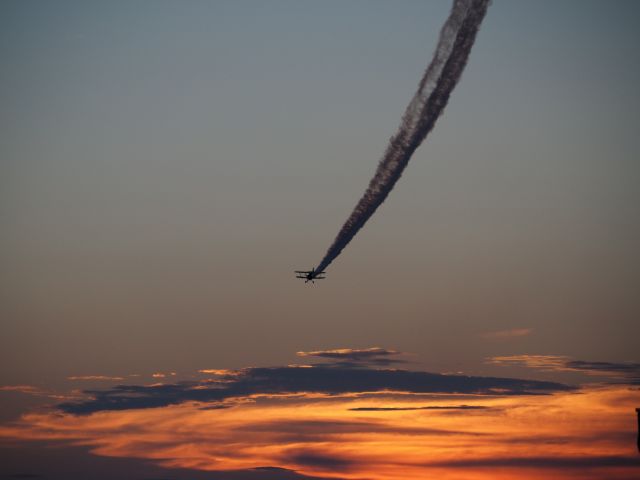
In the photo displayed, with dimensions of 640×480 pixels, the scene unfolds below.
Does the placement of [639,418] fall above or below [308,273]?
below

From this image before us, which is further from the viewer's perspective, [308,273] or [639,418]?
[308,273]

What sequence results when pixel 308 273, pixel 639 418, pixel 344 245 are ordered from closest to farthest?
1. pixel 639 418
2. pixel 344 245
3. pixel 308 273

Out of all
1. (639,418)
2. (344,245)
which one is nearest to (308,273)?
(344,245)

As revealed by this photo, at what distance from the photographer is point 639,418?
10631cm

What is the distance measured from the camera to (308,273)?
141500 mm

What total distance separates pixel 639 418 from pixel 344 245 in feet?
107

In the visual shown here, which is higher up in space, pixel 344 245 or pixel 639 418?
pixel 344 245

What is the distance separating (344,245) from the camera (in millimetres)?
117875

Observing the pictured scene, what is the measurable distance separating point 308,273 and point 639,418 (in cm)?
4772

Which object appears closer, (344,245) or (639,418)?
(639,418)

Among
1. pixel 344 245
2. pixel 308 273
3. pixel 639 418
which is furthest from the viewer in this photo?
pixel 308 273

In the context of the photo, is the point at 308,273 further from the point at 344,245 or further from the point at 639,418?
the point at 639,418

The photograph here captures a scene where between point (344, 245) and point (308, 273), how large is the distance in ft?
79.3
